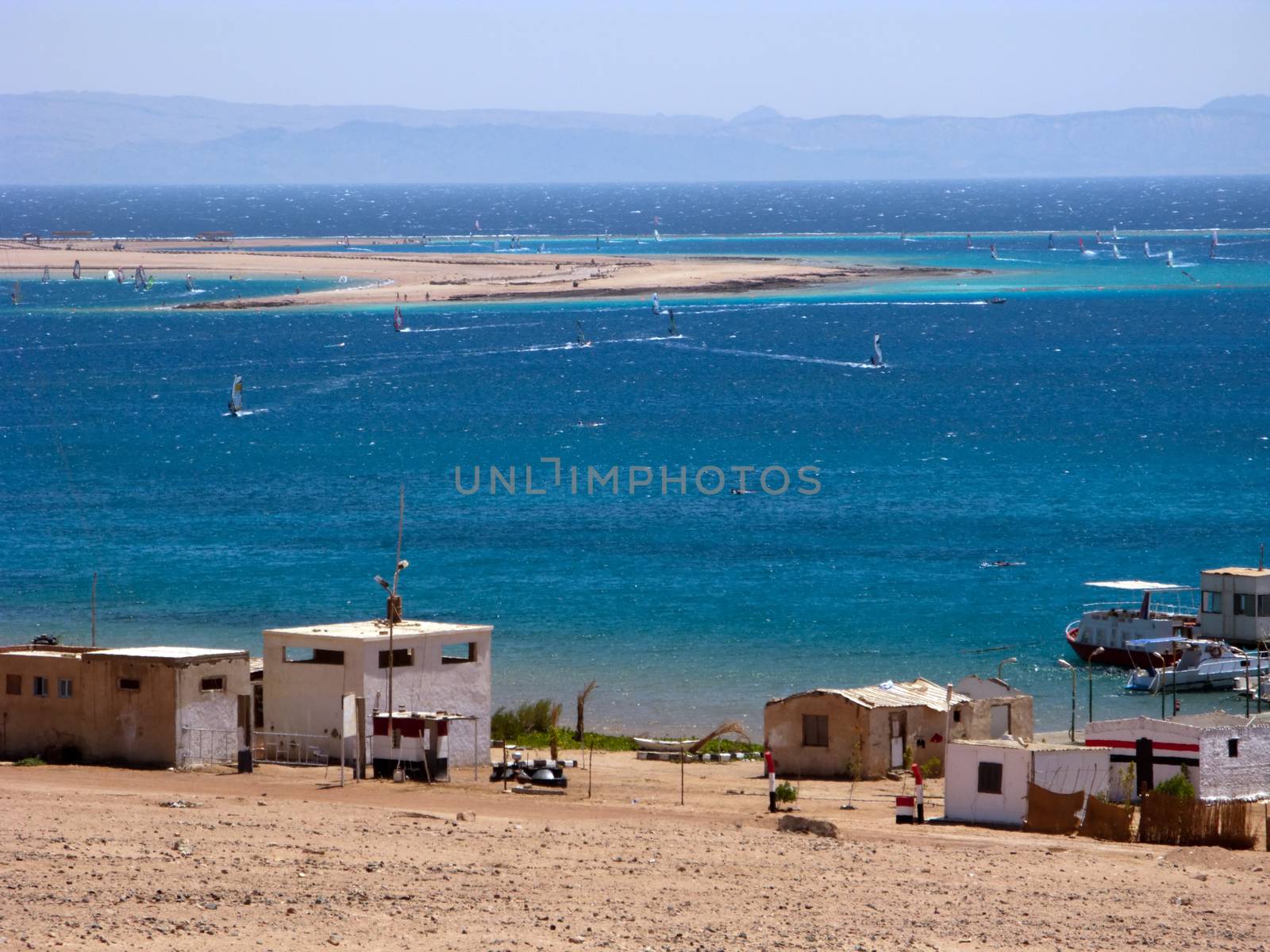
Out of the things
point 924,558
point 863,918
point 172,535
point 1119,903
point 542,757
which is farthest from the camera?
point 172,535

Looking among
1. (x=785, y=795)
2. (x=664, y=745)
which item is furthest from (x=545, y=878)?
(x=664, y=745)

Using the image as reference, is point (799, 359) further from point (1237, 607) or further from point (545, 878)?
point (545, 878)

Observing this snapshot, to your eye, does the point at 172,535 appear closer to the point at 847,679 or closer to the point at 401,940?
the point at 847,679

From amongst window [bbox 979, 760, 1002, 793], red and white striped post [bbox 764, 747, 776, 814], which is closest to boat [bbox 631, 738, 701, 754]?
red and white striped post [bbox 764, 747, 776, 814]

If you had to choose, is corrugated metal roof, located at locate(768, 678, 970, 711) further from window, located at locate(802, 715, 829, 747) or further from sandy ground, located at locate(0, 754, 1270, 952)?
sandy ground, located at locate(0, 754, 1270, 952)

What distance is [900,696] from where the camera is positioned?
100ft

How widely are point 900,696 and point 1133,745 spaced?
224 inches

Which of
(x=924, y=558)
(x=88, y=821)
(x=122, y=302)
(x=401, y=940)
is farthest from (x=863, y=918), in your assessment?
(x=122, y=302)

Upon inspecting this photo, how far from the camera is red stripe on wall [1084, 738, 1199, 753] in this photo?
25234 millimetres

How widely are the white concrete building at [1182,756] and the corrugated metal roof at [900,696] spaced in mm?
3791

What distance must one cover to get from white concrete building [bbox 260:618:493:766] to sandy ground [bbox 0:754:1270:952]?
11.0 feet

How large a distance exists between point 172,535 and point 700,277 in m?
99.2

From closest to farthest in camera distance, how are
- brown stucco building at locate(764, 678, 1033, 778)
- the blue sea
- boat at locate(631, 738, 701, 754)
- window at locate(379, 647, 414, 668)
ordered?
1. window at locate(379, 647, 414, 668)
2. brown stucco building at locate(764, 678, 1033, 778)
3. boat at locate(631, 738, 701, 754)
4. the blue sea

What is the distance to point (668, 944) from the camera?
1628cm
